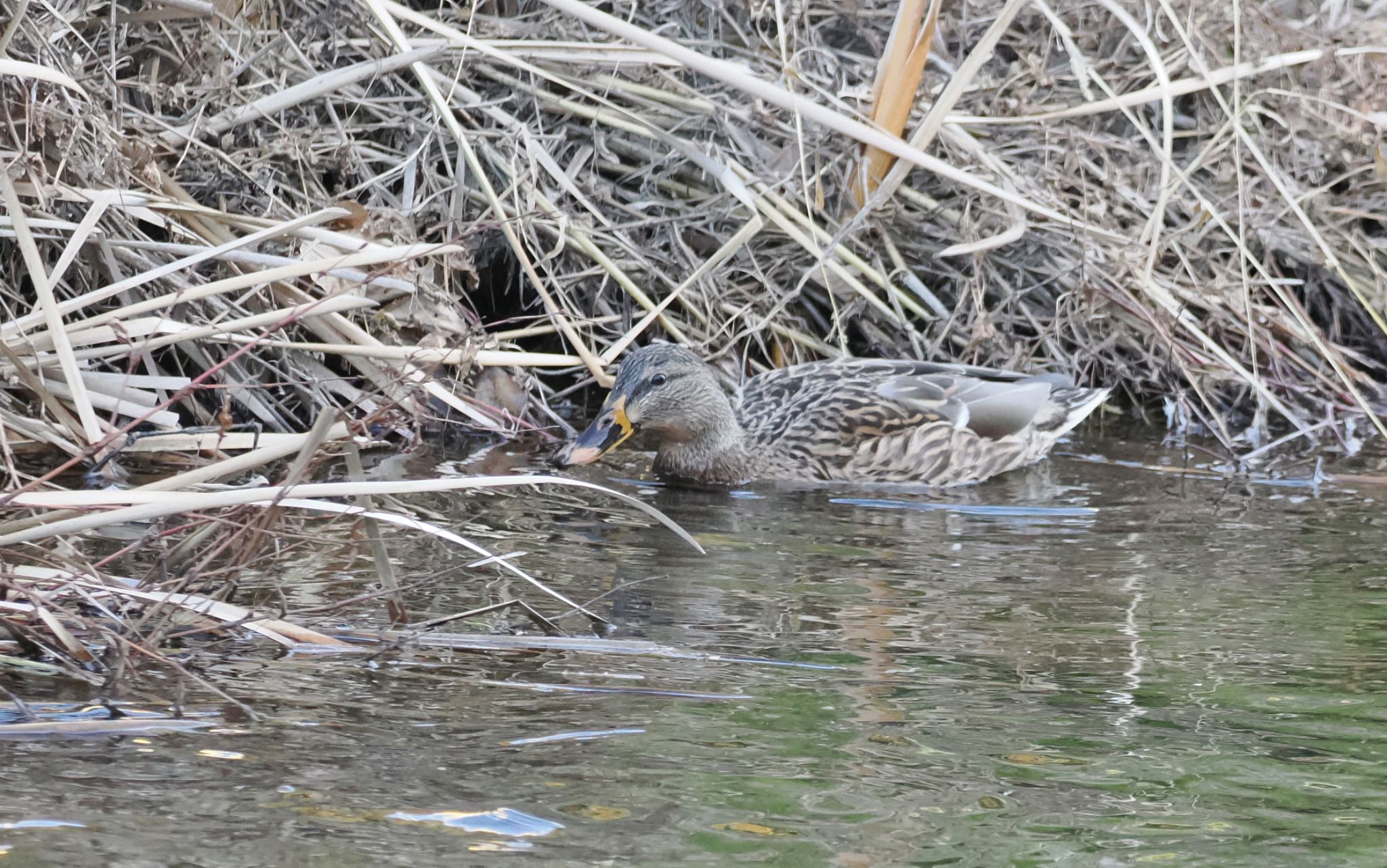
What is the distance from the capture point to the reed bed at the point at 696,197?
5.60 metres

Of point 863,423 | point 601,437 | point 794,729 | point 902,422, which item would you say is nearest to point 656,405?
point 601,437

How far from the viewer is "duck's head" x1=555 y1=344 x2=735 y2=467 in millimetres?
5949

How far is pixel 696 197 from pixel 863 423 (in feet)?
4.45

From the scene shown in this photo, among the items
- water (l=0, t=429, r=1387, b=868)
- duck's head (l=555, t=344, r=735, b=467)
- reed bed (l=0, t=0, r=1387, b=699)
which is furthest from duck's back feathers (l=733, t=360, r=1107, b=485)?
water (l=0, t=429, r=1387, b=868)

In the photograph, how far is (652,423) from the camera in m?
6.16

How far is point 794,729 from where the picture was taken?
10.7 feet

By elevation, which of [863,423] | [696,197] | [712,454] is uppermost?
[696,197]

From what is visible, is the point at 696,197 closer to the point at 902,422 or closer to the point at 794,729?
the point at 902,422

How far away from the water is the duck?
130cm

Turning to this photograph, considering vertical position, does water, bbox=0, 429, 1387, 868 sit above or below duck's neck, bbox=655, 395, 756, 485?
below

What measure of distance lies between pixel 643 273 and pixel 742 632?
3281 millimetres

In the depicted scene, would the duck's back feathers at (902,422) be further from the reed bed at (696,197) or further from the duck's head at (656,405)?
the reed bed at (696,197)

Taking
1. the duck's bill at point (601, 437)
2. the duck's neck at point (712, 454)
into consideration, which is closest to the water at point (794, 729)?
the duck's bill at point (601, 437)

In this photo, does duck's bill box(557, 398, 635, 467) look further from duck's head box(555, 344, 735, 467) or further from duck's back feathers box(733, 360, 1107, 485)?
duck's back feathers box(733, 360, 1107, 485)
